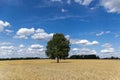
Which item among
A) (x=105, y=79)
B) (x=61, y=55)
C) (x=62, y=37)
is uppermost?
(x=62, y=37)

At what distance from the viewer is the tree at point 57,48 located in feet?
249

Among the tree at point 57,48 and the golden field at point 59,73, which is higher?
the tree at point 57,48

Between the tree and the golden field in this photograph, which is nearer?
the golden field

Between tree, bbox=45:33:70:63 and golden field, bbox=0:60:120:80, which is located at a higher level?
tree, bbox=45:33:70:63

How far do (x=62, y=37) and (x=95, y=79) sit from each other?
201 ft

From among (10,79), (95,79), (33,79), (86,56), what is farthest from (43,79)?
(86,56)

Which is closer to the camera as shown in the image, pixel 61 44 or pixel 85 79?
pixel 85 79

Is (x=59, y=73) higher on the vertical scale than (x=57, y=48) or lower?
lower

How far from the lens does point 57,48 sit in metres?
76.1

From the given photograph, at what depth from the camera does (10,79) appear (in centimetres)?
1734

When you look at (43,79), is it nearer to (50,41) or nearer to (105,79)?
(105,79)

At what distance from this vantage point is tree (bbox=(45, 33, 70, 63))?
2987 inches

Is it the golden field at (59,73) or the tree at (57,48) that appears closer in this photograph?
the golden field at (59,73)

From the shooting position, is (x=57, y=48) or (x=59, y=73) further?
(x=57, y=48)
